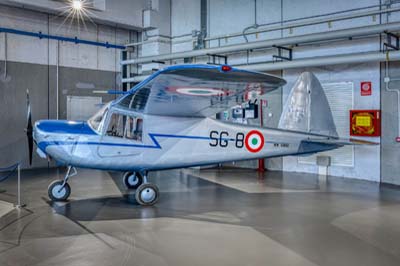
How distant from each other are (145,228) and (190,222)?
0.58 metres

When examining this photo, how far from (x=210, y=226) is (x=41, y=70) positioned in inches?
283

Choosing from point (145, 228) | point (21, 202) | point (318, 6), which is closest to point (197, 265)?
point (145, 228)

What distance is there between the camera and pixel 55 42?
9938 mm

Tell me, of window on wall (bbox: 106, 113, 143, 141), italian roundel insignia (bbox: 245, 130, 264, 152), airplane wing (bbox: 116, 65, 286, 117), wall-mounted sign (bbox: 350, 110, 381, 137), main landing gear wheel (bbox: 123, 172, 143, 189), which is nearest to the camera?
airplane wing (bbox: 116, 65, 286, 117)

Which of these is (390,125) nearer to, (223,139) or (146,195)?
(223,139)

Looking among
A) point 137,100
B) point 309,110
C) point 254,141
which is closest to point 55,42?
point 137,100

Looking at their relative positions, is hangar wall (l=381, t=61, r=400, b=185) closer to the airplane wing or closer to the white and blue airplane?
the white and blue airplane

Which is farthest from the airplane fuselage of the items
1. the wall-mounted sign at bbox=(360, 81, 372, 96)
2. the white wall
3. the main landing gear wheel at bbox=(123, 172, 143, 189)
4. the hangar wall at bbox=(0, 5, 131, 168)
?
the white wall

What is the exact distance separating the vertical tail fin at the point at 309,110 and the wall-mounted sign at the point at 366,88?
179 cm

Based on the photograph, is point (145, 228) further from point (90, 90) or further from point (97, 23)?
point (97, 23)

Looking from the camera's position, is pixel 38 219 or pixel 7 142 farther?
pixel 7 142

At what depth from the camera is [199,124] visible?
19.0 feet

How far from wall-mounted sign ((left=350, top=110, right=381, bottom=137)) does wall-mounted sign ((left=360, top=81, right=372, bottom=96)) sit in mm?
389

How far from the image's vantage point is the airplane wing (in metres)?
3.81
